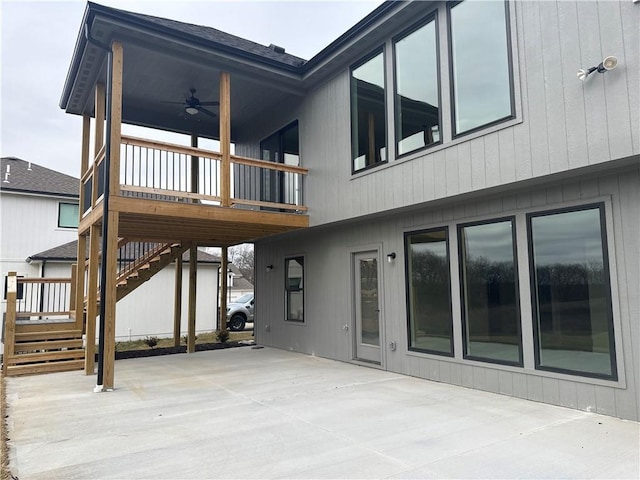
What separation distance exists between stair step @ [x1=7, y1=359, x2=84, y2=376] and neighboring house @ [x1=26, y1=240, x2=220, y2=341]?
6.38 metres

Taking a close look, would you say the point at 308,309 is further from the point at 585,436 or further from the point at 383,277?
the point at 585,436

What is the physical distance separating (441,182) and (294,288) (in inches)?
193

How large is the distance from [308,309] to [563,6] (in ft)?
21.9

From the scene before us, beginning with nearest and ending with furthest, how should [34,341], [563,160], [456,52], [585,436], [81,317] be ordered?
1. [585,436]
2. [563,160]
3. [456,52]
4. [34,341]
5. [81,317]

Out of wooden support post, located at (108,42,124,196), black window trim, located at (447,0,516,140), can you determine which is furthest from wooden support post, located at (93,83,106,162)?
black window trim, located at (447,0,516,140)

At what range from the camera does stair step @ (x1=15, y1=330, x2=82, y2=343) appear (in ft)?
25.8

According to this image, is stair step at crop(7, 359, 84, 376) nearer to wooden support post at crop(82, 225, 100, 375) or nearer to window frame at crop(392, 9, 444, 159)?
wooden support post at crop(82, 225, 100, 375)

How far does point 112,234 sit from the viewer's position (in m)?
6.25

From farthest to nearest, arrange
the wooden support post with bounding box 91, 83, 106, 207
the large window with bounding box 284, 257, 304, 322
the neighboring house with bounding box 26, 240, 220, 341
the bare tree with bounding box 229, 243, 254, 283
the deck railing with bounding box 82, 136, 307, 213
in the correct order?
the bare tree with bounding box 229, 243, 254, 283
the neighboring house with bounding box 26, 240, 220, 341
the large window with bounding box 284, 257, 304, 322
the wooden support post with bounding box 91, 83, 106, 207
the deck railing with bounding box 82, 136, 307, 213

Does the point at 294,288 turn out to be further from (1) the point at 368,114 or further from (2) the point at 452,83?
(2) the point at 452,83

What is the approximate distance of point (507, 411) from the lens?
15.4 feet

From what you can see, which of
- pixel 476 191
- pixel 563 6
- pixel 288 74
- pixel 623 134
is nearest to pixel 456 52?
pixel 563 6

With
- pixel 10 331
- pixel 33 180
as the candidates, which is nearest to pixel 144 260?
pixel 10 331

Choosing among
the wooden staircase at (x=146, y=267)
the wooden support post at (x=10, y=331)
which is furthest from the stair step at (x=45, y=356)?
the wooden staircase at (x=146, y=267)
